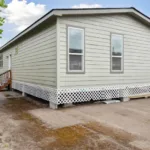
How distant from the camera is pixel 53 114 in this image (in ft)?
19.4

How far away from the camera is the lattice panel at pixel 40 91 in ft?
22.2

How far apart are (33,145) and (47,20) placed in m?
4.77

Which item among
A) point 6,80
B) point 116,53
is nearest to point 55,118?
point 116,53

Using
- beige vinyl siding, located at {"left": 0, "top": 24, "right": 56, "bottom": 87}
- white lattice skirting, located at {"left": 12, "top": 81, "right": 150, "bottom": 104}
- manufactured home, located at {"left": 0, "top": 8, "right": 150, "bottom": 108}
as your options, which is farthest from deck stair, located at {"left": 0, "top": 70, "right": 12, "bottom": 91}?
white lattice skirting, located at {"left": 12, "top": 81, "right": 150, "bottom": 104}

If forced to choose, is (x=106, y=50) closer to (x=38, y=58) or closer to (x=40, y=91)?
(x=38, y=58)

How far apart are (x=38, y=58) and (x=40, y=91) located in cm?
148

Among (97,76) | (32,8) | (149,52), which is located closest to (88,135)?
(97,76)

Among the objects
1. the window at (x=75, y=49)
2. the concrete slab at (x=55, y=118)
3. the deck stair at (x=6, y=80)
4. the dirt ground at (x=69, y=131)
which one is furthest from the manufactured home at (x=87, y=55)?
the deck stair at (x=6, y=80)

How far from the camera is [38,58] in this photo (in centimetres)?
831

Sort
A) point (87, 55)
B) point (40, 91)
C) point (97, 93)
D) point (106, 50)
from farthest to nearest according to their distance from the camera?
point (40, 91) → point (106, 50) → point (97, 93) → point (87, 55)

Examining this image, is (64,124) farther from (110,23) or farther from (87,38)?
(110,23)

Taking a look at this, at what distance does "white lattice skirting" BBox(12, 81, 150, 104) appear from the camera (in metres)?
6.74

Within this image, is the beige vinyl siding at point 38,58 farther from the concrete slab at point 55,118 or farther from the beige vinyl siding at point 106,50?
the concrete slab at point 55,118

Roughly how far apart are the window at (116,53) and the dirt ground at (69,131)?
8.22ft
